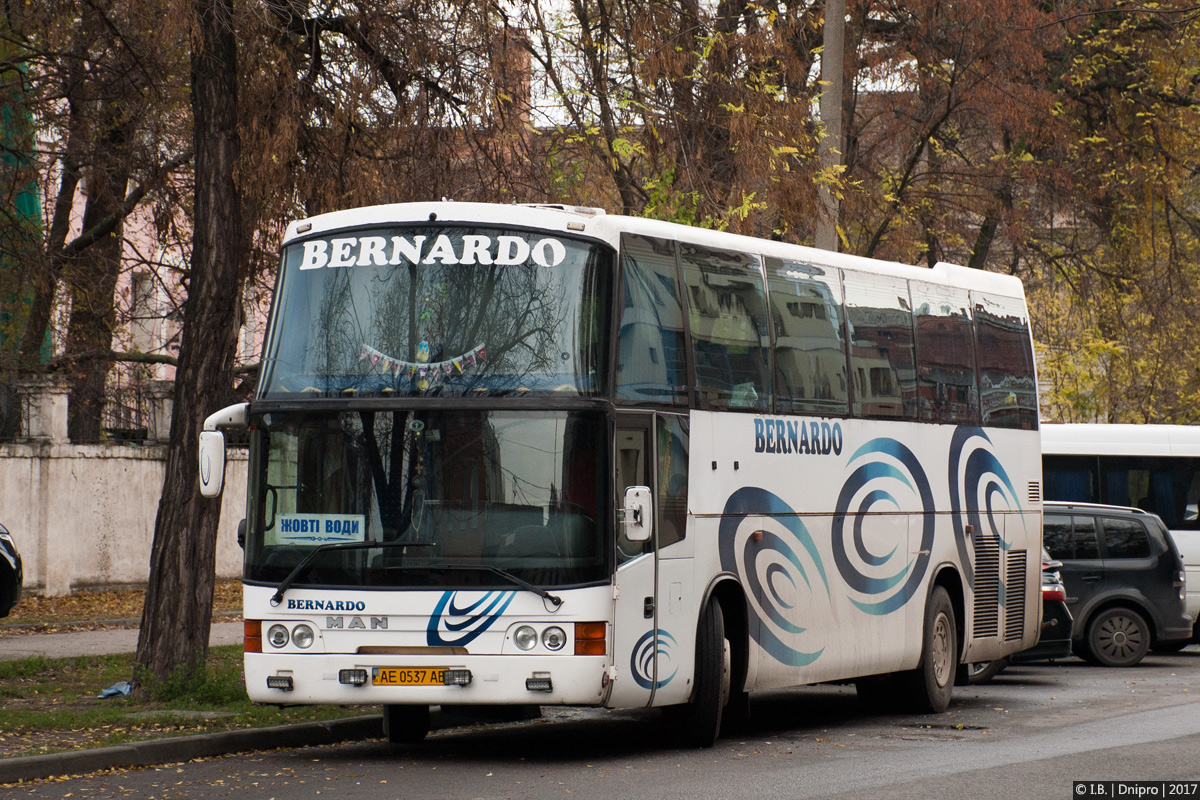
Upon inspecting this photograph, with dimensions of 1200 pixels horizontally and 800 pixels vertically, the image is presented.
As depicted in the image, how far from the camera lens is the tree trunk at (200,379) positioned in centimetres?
1379

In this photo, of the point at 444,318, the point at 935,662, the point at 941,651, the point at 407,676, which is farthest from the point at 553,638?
the point at 941,651

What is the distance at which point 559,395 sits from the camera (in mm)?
10852

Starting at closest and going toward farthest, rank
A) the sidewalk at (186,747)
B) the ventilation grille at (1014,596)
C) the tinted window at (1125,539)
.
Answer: the sidewalk at (186,747) < the ventilation grille at (1014,596) < the tinted window at (1125,539)

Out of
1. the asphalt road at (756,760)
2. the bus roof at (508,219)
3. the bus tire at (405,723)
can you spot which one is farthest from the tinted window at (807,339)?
the bus tire at (405,723)

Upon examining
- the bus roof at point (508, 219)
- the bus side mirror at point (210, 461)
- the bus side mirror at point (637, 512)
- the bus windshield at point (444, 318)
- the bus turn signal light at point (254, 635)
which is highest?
the bus roof at point (508, 219)

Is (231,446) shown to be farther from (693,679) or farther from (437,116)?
(693,679)

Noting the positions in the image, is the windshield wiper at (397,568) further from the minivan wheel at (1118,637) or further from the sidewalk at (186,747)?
the minivan wheel at (1118,637)

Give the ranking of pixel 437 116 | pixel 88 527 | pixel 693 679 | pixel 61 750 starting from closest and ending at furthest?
pixel 61 750
pixel 693 679
pixel 437 116
pixel 88 527

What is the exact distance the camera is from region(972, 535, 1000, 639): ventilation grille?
1582 cm

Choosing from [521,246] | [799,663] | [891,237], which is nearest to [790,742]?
[799,663]

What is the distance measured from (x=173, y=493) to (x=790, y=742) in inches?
212

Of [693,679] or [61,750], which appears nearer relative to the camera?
[61,750]

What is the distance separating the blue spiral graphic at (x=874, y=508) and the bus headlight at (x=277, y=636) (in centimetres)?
467

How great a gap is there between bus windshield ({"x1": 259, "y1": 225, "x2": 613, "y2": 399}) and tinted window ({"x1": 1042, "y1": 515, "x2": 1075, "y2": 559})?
10841mm
